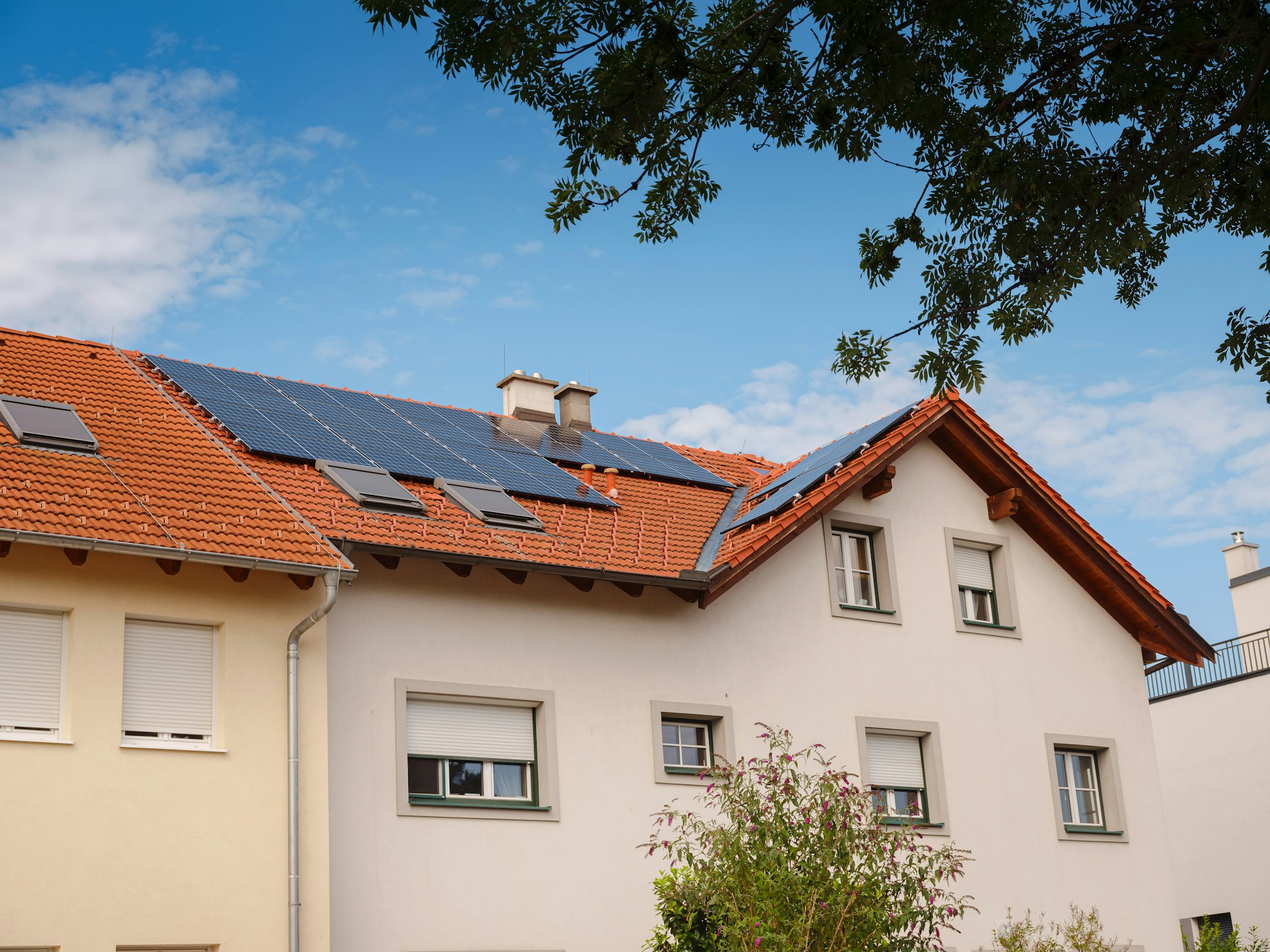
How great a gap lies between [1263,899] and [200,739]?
21638 millimetres

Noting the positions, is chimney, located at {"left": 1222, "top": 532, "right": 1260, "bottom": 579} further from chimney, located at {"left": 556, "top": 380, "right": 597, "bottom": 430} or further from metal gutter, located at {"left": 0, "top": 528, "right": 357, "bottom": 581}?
metal gutter, located at {"left": 0, "top": 528, "right": 357, "bottom": 581}

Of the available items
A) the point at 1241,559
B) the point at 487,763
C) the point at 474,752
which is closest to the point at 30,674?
the point at 474,752

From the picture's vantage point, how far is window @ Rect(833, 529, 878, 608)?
19.9 meters

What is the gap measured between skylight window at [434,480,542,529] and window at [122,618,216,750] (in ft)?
13.3

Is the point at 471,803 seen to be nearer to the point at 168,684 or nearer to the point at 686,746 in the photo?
the point at 686,746

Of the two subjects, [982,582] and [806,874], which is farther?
[982,582]

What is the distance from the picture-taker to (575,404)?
24234 millimetres

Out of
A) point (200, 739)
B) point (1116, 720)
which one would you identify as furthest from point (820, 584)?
point (200, 739)

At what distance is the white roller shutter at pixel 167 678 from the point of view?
1362 centimetres

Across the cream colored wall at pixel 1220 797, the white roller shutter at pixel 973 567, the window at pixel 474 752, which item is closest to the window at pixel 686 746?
the window at pixel 474 752

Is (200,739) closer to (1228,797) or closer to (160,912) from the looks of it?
(160,912)

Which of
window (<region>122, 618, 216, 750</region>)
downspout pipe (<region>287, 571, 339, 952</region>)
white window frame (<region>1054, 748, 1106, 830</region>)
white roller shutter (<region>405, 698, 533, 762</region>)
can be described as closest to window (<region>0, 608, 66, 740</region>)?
window (<region>122, 618, 216, 750</region>)

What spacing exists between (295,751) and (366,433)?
6.27 m

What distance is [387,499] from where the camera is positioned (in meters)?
16.7
